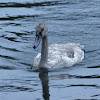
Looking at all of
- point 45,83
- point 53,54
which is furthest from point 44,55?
point 45,83

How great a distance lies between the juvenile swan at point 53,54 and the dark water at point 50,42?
0.31 m

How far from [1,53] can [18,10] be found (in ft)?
21.5

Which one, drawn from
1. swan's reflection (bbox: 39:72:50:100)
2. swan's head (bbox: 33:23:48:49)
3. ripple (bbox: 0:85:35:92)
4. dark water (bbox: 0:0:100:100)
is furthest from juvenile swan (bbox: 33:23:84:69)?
ripple (bbox: 0:85:35:92)

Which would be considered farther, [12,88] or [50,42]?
[50,42]

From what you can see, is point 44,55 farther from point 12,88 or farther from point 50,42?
point 50,42

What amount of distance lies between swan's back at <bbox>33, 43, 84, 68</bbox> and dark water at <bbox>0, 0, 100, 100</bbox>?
0.92ft

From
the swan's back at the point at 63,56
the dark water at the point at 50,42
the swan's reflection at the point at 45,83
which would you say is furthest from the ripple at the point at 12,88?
the swan's back at the point at 63,56

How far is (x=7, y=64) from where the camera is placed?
47.6ft

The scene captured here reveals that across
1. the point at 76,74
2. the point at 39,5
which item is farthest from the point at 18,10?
the point at 76,74

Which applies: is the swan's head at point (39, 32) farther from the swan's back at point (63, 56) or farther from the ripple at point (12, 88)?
the ripple at point (12, 88)

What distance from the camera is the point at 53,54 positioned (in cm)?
1465

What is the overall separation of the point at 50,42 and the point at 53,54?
296 centimetres

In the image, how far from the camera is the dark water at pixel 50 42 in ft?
37.6

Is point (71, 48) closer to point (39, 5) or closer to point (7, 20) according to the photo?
point (7, 20)
